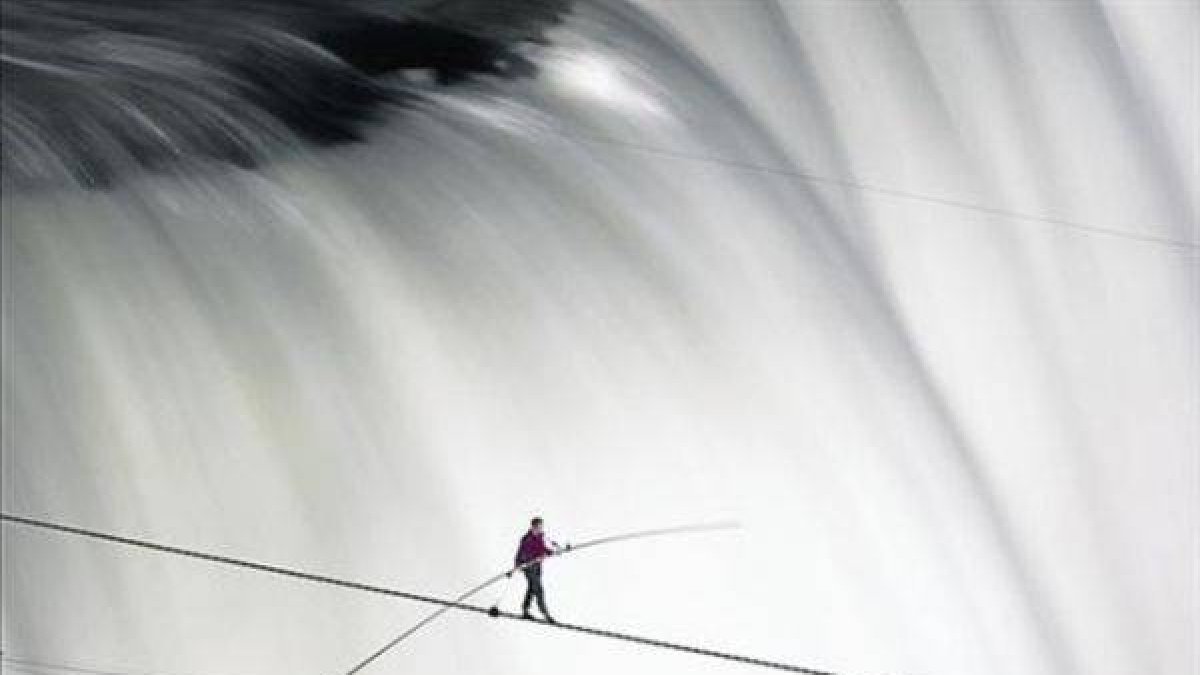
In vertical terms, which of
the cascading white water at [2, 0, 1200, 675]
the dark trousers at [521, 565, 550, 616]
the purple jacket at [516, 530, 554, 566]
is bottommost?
the dark trousers at [521, 565, 550, 616]

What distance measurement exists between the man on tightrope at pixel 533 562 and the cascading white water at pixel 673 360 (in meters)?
0.01

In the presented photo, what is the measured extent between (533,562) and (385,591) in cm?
9

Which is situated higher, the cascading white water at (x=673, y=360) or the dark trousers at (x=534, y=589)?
the cascading white water at (x=673, y=360)

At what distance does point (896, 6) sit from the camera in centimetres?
144

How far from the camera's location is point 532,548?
1180 mm

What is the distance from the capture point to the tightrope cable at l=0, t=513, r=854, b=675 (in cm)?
117

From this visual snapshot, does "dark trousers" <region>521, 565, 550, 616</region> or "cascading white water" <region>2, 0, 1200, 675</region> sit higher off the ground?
"cascading white water" <region>2, 0, 1200, 675</region>

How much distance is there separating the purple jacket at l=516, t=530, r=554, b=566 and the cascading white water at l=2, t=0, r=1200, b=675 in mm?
15

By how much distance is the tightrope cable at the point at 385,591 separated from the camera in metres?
1.17

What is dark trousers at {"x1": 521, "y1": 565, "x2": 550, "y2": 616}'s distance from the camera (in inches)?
46.0

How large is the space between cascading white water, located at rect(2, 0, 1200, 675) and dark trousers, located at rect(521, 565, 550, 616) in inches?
0.6

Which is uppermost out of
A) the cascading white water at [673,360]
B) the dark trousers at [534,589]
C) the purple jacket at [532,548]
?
the cascading white water at [673,360]

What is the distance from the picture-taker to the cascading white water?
118 centimetres

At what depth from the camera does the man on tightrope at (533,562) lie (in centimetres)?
117
